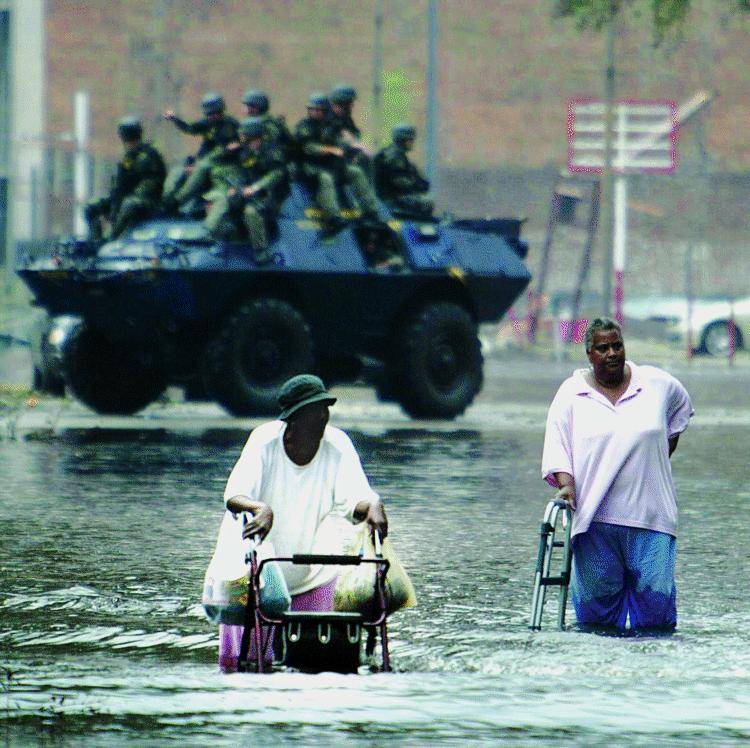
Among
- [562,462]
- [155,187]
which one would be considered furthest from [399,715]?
[155,187]

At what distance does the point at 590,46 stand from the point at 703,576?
53615mm

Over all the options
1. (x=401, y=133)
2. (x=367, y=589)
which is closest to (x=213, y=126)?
(x=401, y=133)

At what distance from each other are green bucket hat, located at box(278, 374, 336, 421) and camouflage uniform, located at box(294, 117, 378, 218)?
14.0 metres

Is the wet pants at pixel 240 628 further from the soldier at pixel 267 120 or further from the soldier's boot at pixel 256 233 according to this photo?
the soldier at pixel 267 120

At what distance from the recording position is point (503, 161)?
62.6 metres

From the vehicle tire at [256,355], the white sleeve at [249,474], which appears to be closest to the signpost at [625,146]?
the vehicle tire at [256,355]

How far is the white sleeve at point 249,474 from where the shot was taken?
7.89 meters

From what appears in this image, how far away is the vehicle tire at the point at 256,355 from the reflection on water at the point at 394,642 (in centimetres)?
520

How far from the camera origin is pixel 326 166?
72.8ft

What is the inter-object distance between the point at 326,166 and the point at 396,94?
41837mm

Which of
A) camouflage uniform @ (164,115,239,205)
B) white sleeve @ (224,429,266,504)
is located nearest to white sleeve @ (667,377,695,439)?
white sleeve @ (224,429,266,504)

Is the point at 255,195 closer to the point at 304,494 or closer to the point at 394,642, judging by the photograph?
the point at 394,642

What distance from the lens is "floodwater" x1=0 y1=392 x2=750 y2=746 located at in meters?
7.07

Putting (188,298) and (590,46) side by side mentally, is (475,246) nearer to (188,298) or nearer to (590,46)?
(188,298)
